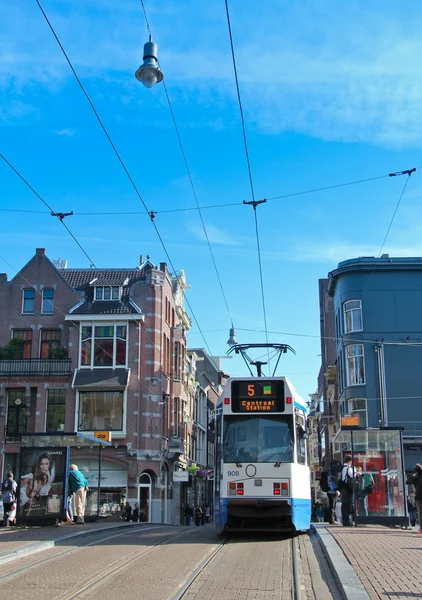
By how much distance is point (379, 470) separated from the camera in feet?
69.9

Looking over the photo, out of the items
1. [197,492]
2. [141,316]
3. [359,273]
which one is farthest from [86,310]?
[197,492]

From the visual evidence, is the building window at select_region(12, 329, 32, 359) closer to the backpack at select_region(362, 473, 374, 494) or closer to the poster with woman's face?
the poster with woman's face

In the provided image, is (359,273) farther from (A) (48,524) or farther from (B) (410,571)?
(B) (410,571)

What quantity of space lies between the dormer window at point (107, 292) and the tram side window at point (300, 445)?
2955 centimetres

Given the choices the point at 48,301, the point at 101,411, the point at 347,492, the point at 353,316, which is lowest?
the point at 347,492

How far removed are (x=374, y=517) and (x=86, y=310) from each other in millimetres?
27604

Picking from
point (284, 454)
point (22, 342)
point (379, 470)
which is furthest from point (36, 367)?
point (284, 454)

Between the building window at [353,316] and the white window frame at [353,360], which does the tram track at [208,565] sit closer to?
the white window frame at [353,360]

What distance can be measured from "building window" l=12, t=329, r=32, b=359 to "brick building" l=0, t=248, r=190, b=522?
0.06m

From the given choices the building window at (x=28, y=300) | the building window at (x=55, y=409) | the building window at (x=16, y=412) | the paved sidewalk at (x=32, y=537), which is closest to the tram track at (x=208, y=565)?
the paved sidewalk at (x=32, y=537)

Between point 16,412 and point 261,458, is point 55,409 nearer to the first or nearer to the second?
point 16,412

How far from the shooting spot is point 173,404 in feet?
159

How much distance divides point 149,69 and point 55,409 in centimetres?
3383

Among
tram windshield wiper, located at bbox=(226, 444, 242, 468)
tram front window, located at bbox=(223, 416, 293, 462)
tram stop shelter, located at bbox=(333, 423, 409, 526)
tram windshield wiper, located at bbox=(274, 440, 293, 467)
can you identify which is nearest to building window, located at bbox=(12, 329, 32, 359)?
tram stop shelter, located at bbox=(333, 423, 409, 526)
